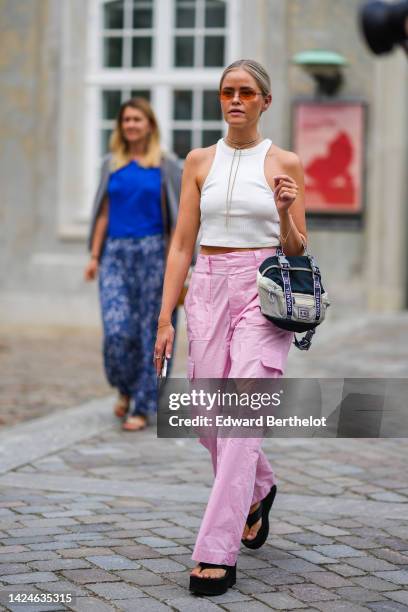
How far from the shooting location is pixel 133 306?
7312mm

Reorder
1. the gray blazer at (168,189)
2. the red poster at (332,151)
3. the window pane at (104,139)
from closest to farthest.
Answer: the gray blazer at (168,189) → the red poster at (332,151) → the window pane at (104,139)

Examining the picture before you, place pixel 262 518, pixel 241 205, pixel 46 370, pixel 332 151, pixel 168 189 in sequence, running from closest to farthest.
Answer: pixel 241 205 < pixel 262 518 < pixel 168 189 < pixel 46 370 < pixel 332 151

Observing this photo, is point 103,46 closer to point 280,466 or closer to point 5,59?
point 5,59

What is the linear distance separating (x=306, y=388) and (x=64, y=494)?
1.63 meters

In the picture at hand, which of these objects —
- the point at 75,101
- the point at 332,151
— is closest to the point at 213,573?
the point at 332,151

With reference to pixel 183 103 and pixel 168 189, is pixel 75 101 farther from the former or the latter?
pixel 168 189

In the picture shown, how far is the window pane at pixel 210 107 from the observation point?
1470cm

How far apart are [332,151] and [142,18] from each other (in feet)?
9.14

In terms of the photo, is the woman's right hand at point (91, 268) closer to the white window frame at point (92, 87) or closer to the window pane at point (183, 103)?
the white window frame at point (92, 87)

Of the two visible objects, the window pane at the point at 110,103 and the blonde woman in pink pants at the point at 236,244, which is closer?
the blonde woman in pink pants at the point at 236,244

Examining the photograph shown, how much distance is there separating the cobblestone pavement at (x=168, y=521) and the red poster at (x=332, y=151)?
6.99m

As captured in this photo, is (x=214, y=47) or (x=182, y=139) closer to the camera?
(x=214, y=47)

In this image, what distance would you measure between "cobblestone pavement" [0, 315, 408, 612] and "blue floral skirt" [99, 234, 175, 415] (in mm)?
334

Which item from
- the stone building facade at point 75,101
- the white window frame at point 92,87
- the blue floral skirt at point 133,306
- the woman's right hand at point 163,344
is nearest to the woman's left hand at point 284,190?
the woman's right hand at point 163,344
